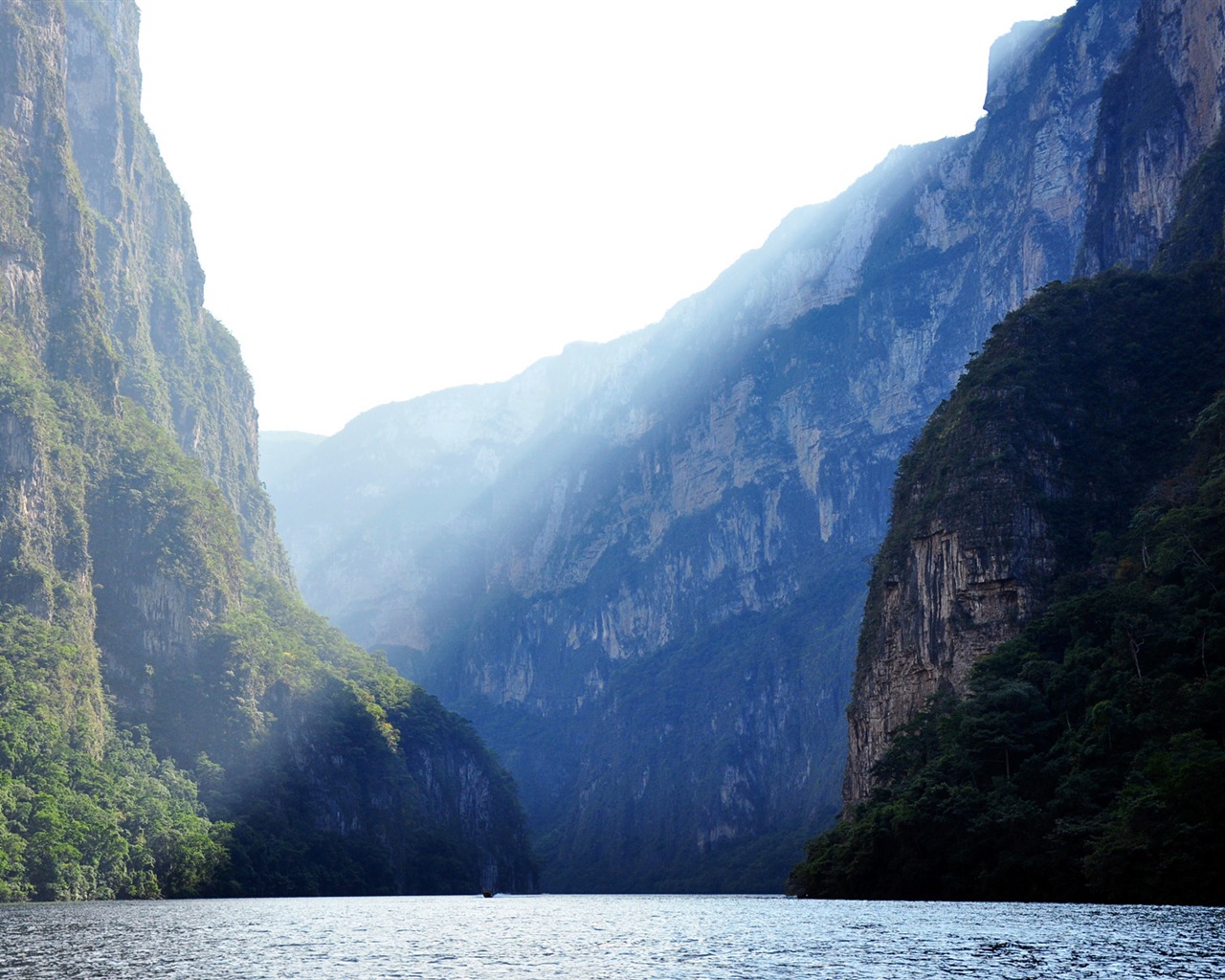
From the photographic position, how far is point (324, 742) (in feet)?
616

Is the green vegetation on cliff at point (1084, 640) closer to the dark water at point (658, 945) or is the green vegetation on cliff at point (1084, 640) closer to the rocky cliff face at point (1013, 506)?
the rocky cliff face at point (1013, 506)

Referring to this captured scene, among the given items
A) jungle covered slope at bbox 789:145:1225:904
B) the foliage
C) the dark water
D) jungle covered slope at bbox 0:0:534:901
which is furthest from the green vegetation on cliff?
jungle covered slope at bbox 0:0:534:901

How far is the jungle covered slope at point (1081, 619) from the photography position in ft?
251

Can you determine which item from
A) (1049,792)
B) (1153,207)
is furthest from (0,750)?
(1153,207)

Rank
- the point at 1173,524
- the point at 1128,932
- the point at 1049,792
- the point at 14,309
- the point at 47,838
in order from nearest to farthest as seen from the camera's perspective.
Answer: the point at 1128,932, the point at 1049,792, the point at 1173,524, the point at 47,838, the point at 14,309

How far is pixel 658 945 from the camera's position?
6462cm

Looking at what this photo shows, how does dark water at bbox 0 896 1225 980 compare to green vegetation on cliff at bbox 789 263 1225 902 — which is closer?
dark water at bbox 0 896 1225 980

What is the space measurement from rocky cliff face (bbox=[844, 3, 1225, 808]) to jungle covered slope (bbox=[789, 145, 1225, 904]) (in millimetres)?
391

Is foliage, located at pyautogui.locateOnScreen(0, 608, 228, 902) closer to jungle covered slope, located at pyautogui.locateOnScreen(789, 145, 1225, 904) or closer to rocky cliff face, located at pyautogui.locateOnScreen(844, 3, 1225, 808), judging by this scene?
jungle covered slope, located at pyautogui.locateOnScreen(789, 145, 1225, 904)

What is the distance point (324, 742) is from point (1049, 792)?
120 meters

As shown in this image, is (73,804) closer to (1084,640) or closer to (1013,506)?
(1013,506)

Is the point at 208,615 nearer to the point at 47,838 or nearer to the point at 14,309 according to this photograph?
the point at 14,309

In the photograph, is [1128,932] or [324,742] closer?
[1128,932]

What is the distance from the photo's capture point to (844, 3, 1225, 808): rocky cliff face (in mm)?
109125
